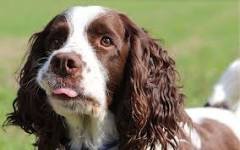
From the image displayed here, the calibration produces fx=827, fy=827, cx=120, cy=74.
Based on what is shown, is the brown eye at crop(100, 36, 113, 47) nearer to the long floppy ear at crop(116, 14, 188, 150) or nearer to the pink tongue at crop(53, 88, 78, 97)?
the long floppy ear at crop(116, 14, 188, 150)

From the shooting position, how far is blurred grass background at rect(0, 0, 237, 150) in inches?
488

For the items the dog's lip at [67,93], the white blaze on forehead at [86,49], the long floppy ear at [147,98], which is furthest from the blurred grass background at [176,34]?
the dog's lip at [67,93]

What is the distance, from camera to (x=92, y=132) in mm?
5809

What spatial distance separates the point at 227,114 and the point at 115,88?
1755 millimetres

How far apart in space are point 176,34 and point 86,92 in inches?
972

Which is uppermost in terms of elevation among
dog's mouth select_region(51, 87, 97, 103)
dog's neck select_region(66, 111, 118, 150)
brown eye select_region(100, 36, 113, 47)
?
brown eye select_region(100, 36, 113, 47)

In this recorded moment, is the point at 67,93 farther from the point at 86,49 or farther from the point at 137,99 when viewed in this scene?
the point at 137,99

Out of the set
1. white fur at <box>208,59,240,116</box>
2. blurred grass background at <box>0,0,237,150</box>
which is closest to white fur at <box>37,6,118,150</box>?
blurred grass background at <box>0,0,237,150</box>

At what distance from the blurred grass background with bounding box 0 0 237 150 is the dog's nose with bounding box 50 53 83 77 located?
1.19 m

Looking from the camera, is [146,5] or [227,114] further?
[146,5]

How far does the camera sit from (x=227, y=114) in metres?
7.18

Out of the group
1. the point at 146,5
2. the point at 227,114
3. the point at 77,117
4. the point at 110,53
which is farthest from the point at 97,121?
the point at 146,5

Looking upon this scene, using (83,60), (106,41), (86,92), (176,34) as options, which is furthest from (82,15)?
(176,34)

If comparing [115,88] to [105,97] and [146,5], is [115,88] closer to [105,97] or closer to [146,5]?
[105,97]
